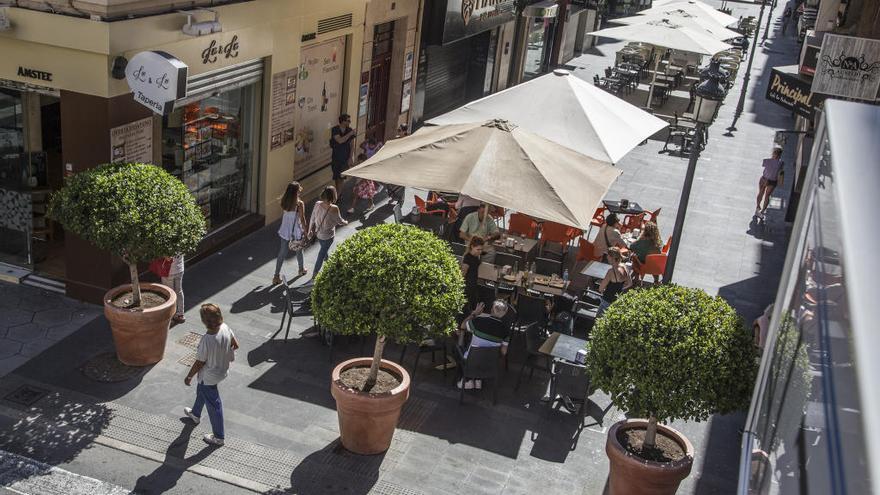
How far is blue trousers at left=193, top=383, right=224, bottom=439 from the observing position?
31.2ft

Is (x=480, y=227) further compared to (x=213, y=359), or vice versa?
(x=480, y=227)

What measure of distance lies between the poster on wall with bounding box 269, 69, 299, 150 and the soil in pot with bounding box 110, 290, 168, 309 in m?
5.34

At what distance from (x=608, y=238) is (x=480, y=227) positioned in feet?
6.92

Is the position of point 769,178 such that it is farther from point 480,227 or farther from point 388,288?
point 388,288

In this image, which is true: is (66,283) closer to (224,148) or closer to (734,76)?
(224,148)

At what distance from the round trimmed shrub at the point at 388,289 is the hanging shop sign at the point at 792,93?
9.62 m

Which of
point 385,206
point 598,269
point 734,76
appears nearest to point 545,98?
point 598,269

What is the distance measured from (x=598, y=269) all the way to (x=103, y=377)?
7183mm

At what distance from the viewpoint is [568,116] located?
1480 cm

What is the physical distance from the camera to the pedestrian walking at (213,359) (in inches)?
361

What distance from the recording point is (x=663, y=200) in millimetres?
21047

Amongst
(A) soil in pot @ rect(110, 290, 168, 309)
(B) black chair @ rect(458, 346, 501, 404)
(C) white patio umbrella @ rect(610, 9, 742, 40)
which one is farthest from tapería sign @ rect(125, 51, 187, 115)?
(C) white patio umbrella @ rect(610, 9, 742, 40)

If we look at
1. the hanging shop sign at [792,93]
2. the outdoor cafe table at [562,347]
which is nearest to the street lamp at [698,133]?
the outdoor cafe table at [562,347]

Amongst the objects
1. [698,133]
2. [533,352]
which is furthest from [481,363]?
[698,133]
